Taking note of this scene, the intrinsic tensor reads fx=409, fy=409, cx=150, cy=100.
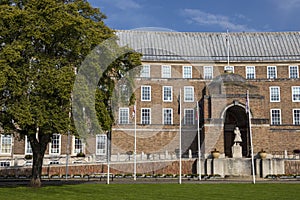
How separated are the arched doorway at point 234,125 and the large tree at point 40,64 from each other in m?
25.3

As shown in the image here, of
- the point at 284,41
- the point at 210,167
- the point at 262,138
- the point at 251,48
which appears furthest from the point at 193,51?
the point at 210,167

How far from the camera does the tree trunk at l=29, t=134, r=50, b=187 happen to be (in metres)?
25.9

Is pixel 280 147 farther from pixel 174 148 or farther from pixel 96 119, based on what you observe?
pixel 96 119

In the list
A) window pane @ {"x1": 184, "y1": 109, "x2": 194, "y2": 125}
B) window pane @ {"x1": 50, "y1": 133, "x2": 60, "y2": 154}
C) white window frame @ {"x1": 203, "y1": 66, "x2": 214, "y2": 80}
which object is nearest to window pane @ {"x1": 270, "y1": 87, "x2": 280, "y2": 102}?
white window frame @ {"x1": 203, "y1": 66, "x2": 214, "y2": 80}

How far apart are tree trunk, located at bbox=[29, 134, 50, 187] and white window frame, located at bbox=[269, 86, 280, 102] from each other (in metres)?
37.6

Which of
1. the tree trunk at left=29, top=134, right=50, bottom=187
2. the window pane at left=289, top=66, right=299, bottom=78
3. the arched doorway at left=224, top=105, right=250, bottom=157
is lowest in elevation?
the tree trunk at left=29, top=134, right=50, bottom=187

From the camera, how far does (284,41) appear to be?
63.1 m

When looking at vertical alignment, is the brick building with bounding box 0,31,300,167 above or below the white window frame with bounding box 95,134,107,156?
above

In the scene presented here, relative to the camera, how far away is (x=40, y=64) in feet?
80.3

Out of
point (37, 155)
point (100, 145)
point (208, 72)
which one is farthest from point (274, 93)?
point (37, 155)

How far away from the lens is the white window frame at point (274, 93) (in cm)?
5597

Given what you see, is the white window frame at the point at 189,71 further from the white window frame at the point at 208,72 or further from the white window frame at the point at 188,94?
the white window frame at the point at 188,94

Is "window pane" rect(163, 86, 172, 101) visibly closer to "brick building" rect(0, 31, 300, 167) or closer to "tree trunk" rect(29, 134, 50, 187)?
"brick building" rect(0, 31, 300, 167)

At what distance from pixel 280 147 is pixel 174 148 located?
12.7 metres
